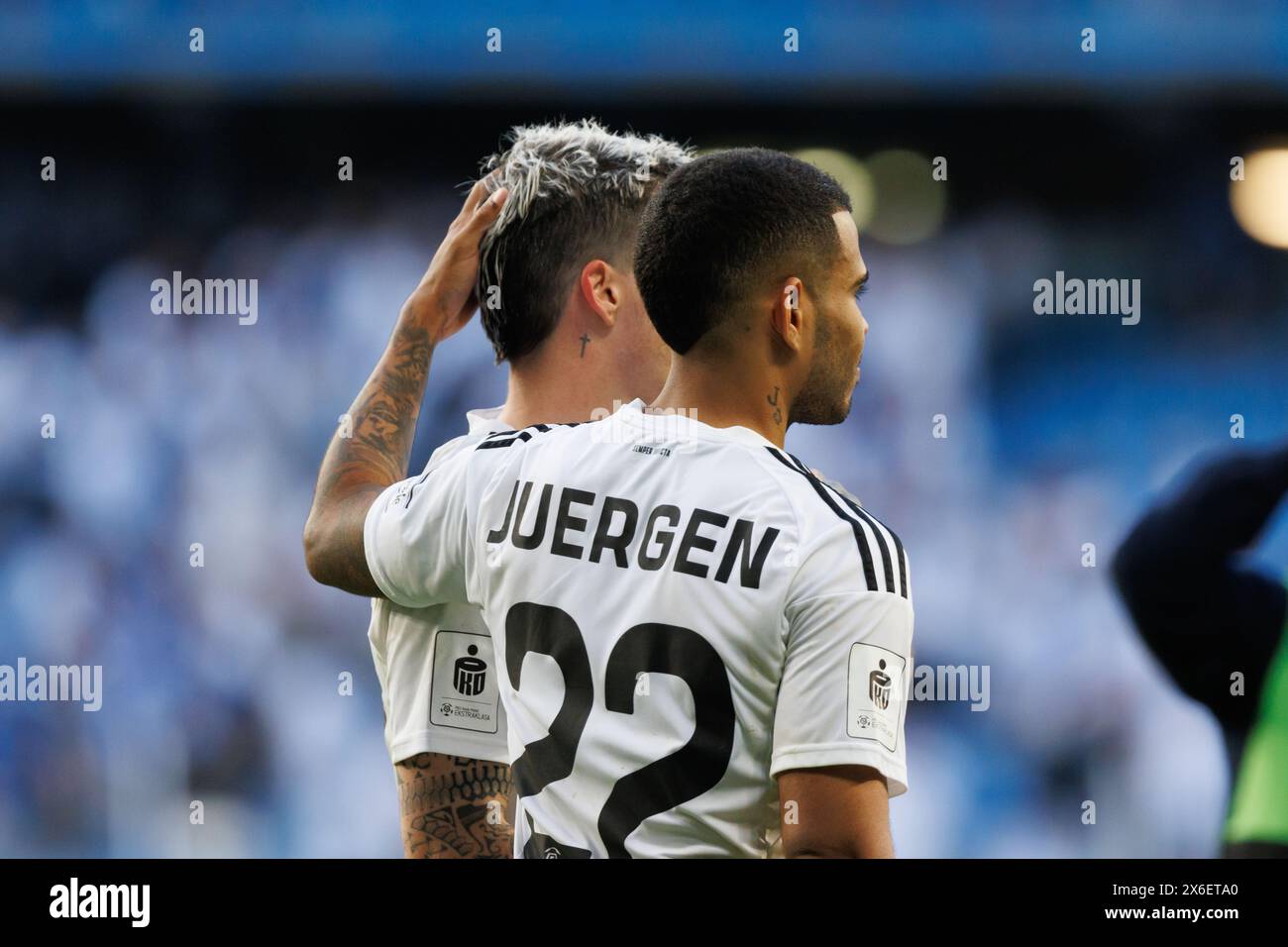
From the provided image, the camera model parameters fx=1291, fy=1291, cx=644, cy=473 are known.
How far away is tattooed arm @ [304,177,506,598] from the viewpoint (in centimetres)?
219

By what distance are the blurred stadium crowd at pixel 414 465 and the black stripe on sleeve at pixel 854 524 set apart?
431 cm

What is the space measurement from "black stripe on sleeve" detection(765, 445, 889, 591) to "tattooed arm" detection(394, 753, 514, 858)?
888 millimetres

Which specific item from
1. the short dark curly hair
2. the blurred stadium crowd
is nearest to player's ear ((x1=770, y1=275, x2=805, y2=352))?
the short dark curly hair

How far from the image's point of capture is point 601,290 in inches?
95.0

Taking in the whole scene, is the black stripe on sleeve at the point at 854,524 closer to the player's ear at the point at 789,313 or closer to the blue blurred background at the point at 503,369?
the player's ear at the point at 789,313

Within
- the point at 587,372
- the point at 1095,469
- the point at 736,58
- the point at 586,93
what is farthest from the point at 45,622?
the point at 1095,469

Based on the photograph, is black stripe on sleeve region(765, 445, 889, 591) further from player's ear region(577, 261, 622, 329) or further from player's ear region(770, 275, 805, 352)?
player's ear region(577, 261, 622, 329)

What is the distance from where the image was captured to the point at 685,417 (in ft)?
6.12

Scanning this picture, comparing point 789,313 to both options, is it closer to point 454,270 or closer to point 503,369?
point 454,270

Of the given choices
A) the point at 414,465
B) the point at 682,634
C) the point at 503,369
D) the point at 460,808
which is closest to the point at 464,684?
the point at 460,808

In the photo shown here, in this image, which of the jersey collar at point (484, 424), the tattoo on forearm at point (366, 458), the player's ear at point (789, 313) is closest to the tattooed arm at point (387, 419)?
the tattoo on forearm at point (366, 458)

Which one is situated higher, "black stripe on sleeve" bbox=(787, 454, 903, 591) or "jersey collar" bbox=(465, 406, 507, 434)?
"jersey collar" bbox=(465, 406, 507, 434)

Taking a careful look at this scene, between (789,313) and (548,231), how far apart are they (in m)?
0.72

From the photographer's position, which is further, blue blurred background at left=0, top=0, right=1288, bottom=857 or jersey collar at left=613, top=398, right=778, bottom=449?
blue blurred background at left=0, top=0, right=1288, bottom=857
